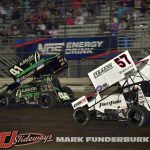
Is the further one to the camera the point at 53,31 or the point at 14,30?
the point at 14,30

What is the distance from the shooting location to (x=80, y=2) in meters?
21.0

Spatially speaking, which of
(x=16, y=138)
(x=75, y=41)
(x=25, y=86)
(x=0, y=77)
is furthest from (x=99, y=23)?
(x=16, y=138)

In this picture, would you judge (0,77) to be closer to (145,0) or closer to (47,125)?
(145,0)

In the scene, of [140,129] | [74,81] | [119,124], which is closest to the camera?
[140,129]

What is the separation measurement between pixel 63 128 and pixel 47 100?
3496 mm

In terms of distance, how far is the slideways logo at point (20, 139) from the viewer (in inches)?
336

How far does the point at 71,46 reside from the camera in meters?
19.7

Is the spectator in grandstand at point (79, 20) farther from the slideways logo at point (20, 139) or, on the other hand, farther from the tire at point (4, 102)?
the slideways logo at point (20, 139)

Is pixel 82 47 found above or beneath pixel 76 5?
beneath

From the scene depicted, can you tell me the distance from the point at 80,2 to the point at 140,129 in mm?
11873

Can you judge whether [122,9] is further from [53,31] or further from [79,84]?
[79,84]

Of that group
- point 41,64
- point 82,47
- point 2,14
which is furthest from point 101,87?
point 2,14

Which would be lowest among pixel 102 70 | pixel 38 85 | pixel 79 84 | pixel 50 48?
pixel 79 84

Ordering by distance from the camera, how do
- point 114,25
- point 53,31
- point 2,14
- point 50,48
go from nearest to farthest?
point 114,25 < point 50,48 < point 53,31 < point 2,14
